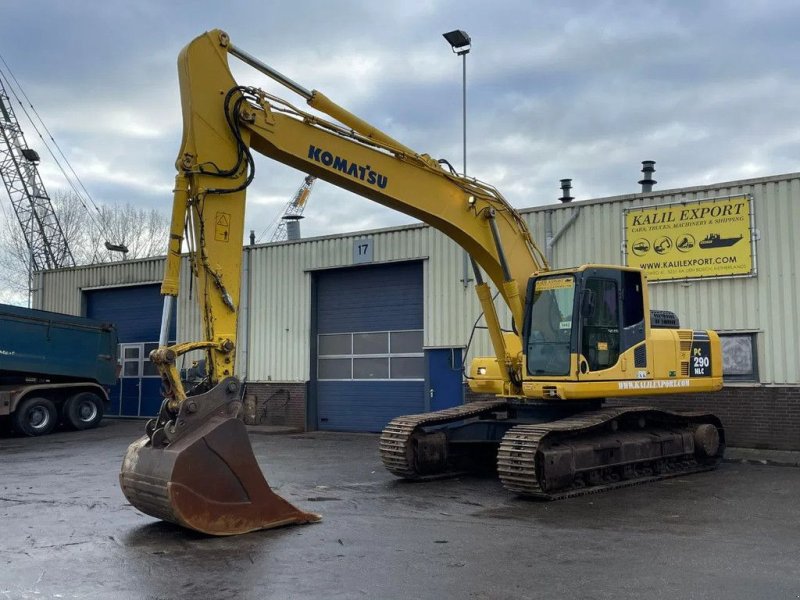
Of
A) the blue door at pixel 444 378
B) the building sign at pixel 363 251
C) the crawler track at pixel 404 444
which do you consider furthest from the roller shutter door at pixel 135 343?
the crawler track at pixel 404 444

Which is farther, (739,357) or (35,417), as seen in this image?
(35,417)

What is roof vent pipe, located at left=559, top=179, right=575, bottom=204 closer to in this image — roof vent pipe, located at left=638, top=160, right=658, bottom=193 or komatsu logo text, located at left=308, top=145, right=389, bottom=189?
roof vent pipe, located at left=638, top=160, right=658, bottom=193

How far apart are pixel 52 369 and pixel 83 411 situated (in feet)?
5.09

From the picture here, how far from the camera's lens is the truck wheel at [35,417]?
21.8m

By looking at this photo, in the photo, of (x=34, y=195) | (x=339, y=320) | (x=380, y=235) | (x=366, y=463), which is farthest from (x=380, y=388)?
(x=34, y=195)

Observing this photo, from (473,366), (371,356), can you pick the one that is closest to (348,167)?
(473,366)

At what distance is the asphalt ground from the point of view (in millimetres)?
6516

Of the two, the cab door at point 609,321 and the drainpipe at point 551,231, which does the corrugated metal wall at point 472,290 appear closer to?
the drainpipe at point 551,231

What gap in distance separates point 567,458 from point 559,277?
8.53 feet

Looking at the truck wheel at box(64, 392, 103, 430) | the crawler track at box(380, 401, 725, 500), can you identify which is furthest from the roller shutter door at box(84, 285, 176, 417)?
the crawler track at box(380, 401, 725, 500)

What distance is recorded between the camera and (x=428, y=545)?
26.1 feet

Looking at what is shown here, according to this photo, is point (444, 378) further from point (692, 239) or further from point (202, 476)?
point (202, 476)

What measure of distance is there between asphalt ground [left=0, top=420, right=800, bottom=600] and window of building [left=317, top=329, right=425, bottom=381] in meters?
8.00

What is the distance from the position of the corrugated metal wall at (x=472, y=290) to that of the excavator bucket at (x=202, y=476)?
10631 millimetres
